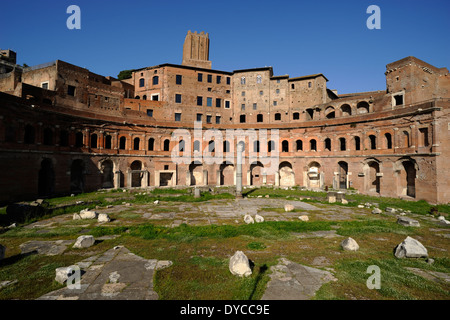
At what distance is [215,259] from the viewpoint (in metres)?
7.22

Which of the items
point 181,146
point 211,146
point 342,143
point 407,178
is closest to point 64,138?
point 181,146

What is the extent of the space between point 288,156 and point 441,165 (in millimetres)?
15866

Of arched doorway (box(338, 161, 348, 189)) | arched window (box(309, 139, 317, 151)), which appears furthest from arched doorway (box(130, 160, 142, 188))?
arched doorway (box(338, 161, 348, 189))

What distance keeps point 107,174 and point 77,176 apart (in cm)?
316

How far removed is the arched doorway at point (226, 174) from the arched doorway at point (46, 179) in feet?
66.3

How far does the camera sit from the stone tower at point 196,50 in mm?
39625

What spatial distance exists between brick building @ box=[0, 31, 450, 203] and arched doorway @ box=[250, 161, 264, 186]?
6.4 inches

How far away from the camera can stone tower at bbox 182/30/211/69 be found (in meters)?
39.6

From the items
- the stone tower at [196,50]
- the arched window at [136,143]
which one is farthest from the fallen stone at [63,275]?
the stone tower at [196,50]

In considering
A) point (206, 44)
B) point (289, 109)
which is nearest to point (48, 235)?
point (289, 109)

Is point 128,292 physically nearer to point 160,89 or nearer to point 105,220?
point 105,220

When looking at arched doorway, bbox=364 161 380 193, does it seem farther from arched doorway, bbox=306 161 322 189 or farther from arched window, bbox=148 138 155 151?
arched window, bbox=148 138 155 151

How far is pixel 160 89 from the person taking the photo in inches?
1390

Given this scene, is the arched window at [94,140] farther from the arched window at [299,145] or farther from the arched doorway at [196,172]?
the arched window at [299,145]
